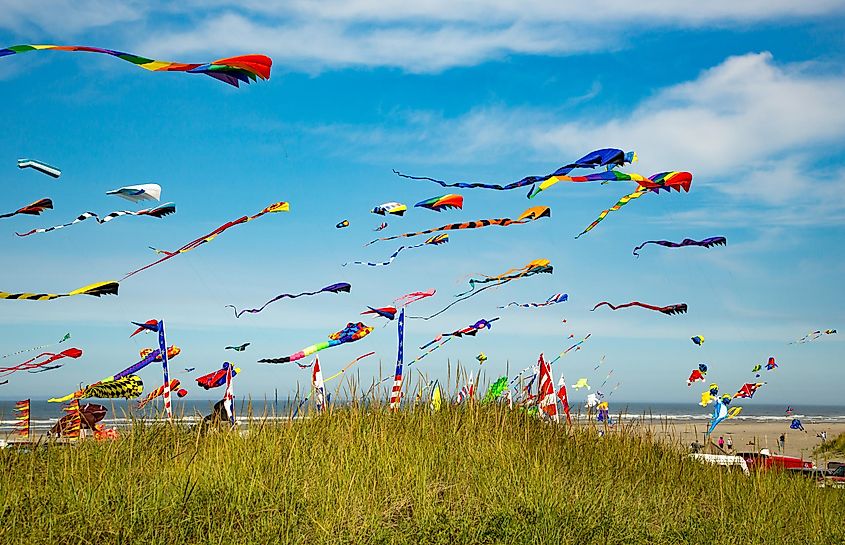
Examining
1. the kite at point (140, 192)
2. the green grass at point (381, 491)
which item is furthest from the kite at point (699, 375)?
the kite at point (140, 192)

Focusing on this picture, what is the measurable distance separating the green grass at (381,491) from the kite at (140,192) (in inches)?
106

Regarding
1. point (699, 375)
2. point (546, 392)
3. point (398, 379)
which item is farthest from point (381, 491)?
point (699, 375)

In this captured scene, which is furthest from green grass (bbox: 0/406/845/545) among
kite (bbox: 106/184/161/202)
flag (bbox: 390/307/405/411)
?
kite (bbox: 106/184/161/202)

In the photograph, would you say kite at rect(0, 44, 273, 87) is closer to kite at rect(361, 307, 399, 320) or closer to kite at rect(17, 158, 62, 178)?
kite at rect(17, 158, 62, 178)

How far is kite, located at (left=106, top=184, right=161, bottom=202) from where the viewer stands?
7.41 m

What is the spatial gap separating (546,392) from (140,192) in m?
7.87

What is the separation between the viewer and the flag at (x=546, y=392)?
511 inches

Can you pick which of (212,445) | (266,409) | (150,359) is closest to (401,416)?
(266,409)

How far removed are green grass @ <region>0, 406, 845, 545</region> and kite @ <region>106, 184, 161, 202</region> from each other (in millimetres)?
2680

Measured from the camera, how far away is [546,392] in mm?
13164

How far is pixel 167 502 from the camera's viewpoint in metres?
7.30

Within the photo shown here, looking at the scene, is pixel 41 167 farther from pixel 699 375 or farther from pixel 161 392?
pixel 699 375

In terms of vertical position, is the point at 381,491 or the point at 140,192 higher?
the point at 140,192

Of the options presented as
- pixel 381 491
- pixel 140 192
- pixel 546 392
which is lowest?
pixel 381 491
